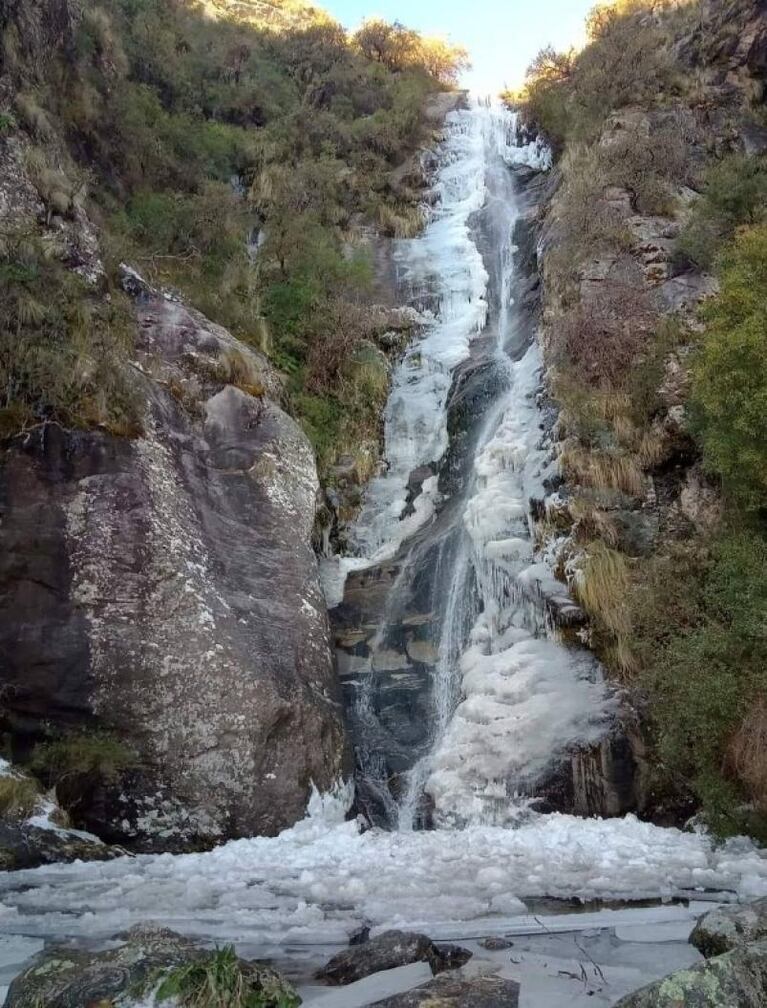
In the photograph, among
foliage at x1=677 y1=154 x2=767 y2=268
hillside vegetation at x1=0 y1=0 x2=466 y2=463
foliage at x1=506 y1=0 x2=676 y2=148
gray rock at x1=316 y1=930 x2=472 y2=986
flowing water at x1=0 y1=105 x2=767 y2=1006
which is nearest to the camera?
gray rock at x1=316 y1=930 x2=472 y2=986

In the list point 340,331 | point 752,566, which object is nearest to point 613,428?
point 752,566

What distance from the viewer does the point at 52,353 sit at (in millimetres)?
10625

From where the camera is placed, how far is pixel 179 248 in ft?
57.9

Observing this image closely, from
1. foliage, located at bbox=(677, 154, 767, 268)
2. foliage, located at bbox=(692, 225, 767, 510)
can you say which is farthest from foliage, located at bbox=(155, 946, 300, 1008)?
foliage, located at bbox=(677, 154, 767, 268)

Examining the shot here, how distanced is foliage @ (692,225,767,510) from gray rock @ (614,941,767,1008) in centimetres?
678

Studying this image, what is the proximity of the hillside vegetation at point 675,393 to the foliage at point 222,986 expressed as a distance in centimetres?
544

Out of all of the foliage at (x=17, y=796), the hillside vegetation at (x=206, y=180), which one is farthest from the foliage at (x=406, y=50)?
the foliage at (x=17, y=796)

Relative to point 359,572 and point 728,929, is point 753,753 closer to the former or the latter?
point 728,929

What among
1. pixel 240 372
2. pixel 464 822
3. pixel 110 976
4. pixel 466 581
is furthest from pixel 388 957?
pixel 240 372

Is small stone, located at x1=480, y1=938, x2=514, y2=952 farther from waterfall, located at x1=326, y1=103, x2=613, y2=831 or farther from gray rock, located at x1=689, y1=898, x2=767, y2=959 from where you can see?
waterfall, located at x1=326, y1=103, x2=613, y2=831

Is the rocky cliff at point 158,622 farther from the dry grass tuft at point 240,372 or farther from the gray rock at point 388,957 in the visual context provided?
the gray rock at point 388,957

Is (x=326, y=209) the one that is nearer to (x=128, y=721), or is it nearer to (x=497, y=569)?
(x=497, y=569)

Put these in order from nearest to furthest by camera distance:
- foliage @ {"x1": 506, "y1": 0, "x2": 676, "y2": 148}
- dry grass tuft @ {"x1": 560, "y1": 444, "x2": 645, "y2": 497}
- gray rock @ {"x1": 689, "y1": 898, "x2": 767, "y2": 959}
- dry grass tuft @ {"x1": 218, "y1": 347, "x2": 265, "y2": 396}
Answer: gray rock @ {"x1": 689, "y1": 898, "x2": 767, "y2": 959}, dry grass tuft @ {"x1": 560, "y1": 444, "x2": 645, "y2": 497}, dry grass tuft @ {"x1": 218, "y1": 347, "x2": 265, "y2": 396}, foliage @ {"x1": 506, "y1": 0, "x2": 676, "y2": 148}

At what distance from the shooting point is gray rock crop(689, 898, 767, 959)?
5.02 meters
